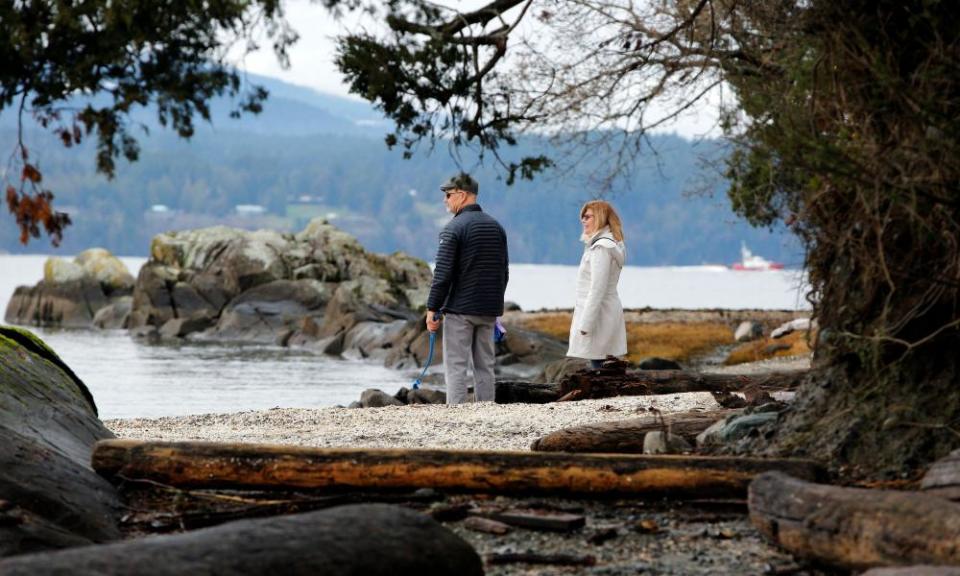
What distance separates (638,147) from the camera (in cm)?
1992

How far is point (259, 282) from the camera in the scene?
168 ft

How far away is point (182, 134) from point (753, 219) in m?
17.2

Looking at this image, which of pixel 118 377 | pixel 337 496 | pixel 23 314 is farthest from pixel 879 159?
pixel 23 314

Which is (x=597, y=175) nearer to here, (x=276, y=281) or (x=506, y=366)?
(x=506, y=366)

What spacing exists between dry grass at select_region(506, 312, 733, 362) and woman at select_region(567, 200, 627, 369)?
16542 mm

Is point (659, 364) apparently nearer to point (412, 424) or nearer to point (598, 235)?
point (598, 235)

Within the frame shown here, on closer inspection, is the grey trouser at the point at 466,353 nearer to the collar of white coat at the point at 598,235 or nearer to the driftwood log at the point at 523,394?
the driftwood log at the point at 523,394

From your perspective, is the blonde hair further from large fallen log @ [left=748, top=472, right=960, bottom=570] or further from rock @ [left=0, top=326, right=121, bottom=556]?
large fallen log @ [left=748, top=472, right=960, bottom=570]

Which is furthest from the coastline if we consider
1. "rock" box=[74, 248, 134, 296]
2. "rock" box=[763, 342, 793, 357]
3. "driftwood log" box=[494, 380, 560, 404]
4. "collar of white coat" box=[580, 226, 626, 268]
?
"rock" box=[74, 248, 134, 296]

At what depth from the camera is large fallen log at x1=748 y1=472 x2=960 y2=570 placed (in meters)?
5.77

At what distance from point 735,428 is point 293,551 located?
461 centimetres

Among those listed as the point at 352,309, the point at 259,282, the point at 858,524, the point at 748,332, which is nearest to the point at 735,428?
the point at 858,524

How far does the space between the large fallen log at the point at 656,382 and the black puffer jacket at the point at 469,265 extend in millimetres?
1634

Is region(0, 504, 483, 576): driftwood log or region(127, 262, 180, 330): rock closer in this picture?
region(0, 504, 483, 576): driftwood log
